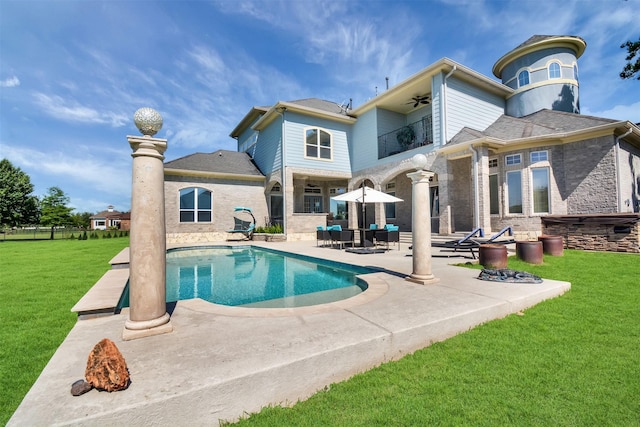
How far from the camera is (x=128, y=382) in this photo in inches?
75.5

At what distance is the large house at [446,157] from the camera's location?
36.4ft

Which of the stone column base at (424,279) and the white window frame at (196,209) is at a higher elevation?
Result: the white window frame at (196,209)

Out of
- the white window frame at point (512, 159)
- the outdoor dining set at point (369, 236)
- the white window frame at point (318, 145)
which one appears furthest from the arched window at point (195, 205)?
the white window frame at point (512, 159)

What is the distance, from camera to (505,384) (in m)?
2.29

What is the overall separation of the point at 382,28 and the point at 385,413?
44.1 feet

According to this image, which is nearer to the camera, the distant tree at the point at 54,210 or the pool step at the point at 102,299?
the pool step at the point at 102,299

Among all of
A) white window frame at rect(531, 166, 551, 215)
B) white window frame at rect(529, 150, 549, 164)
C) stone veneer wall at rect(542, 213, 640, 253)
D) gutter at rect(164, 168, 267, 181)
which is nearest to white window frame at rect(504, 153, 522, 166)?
white window frame at rect(529, 150, 549, 164)

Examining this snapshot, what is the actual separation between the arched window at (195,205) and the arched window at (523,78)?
18257 mm

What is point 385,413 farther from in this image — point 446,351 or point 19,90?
point 19,90

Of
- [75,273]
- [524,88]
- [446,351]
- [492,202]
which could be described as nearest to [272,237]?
[75,273]

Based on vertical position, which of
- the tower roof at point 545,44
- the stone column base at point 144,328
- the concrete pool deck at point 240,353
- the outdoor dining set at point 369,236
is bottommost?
the concrete pool deck at point 240,353

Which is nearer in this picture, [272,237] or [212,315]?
[212,315]

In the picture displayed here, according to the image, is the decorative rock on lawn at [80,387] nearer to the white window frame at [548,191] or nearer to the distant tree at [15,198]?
the white window frame at [548,191]

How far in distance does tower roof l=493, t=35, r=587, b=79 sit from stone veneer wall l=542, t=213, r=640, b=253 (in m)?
10.0
